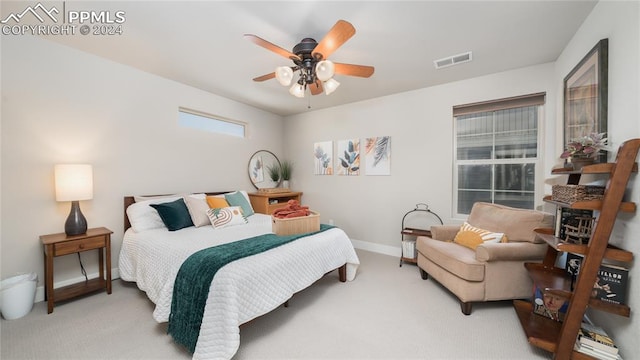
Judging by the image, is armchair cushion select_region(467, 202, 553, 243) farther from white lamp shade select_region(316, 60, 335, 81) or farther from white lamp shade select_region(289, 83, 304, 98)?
white lamp shade select_region(289, 83, 304, 98)

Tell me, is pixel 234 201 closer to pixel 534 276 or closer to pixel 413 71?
pixel 413 71

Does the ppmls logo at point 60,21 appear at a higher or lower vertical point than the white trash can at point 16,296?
higher

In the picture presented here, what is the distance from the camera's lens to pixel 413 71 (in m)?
2.91

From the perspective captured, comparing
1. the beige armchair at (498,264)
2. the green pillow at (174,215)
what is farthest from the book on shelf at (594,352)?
the green pillow at (174,215)

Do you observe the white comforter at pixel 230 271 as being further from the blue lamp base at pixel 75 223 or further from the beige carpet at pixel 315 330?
the blue lamp base at pixel 75 223

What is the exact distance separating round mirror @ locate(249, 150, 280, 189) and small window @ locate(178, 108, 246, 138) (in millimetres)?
495

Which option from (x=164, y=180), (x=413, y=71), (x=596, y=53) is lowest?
(x=164, y=180)

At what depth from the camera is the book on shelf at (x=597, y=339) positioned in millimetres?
1358

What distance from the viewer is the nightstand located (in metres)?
2.10

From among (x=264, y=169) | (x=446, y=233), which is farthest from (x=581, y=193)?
(x=264, y=169)

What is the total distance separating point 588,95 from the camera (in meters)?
1.86

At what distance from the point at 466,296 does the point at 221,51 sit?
329cm

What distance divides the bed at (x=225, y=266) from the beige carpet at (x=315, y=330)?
9.1 inches

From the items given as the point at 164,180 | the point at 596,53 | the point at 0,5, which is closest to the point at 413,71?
the point at 596,53
